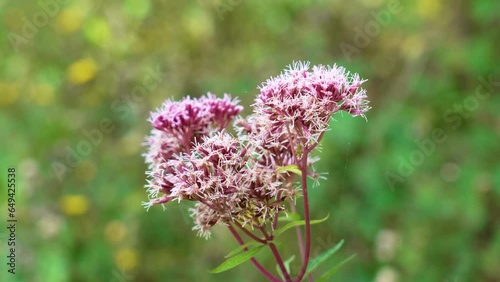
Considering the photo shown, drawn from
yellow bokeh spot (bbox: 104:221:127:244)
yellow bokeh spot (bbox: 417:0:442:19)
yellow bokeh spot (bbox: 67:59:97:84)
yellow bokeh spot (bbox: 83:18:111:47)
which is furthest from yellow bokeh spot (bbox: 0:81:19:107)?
yellow bokeh spot (bbox: 417:0:442:19)

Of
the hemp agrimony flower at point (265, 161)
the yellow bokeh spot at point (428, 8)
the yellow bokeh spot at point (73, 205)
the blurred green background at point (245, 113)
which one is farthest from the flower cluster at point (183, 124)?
the yellow bokeh spot at point (428, 8)

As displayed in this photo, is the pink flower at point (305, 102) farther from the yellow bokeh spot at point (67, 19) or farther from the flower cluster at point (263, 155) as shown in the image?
the yellow bokeh spot at point (67, 19)

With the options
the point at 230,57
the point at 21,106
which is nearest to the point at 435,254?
the point at 230,57

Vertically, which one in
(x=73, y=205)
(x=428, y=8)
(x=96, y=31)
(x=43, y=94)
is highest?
(x=96, y=31)

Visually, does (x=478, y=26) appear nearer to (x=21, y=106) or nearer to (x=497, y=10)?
(x=497, y=10)

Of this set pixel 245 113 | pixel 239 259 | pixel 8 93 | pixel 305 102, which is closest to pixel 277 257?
pixel 239 259

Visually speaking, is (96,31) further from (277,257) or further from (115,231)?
(277,257)
